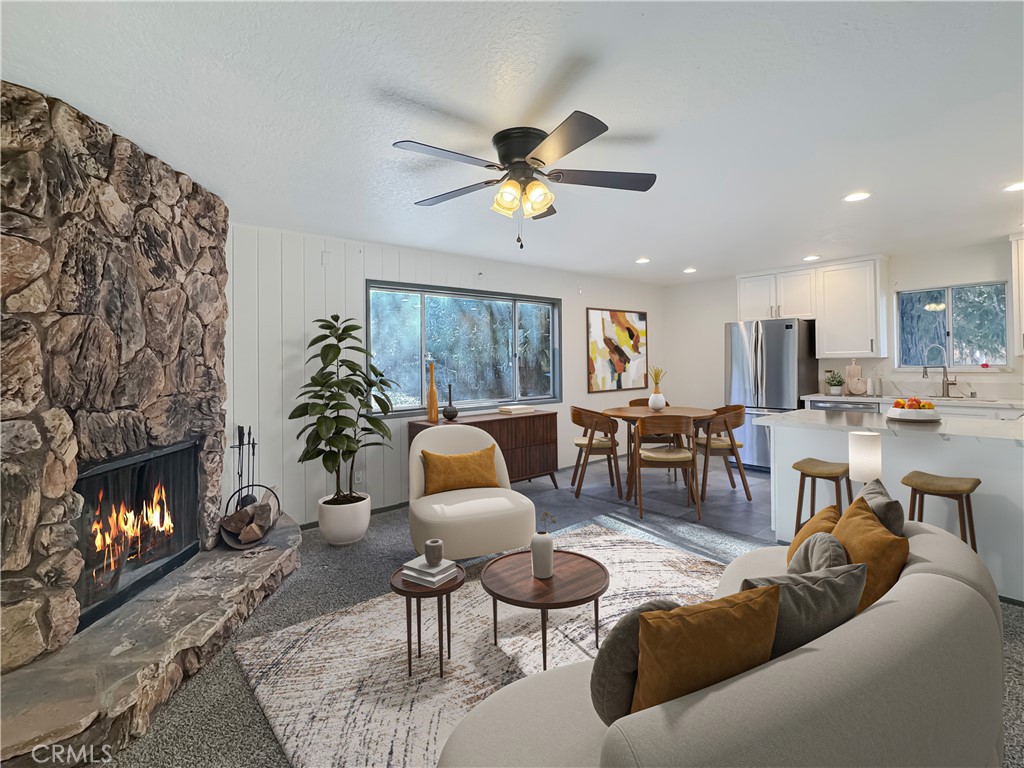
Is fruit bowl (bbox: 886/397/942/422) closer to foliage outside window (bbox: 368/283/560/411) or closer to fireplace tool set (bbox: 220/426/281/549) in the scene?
foliage outside window (bbox: 368/283/560/411)

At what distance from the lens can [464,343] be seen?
17.2 ft

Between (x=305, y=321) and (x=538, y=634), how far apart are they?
3.02m

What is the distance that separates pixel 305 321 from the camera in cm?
409

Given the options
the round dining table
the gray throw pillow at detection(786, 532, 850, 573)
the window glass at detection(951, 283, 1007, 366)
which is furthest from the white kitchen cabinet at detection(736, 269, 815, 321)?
the gray throw pillow at detection(786, 532, 850, 573)

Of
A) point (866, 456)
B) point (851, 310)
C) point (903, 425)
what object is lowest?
point (866, 456)

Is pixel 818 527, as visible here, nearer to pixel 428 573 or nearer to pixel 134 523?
pixel 428 573

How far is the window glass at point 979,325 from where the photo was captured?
15.8 ft

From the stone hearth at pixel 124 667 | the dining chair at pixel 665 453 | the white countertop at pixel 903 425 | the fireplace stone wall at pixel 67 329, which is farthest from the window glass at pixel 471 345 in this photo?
the white countertop at pixel 903 425

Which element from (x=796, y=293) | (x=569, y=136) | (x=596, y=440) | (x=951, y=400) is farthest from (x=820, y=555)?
(x=796, y=293)

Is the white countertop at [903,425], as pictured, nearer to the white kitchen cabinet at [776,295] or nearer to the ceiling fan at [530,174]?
the ceiling fan at [530,174]

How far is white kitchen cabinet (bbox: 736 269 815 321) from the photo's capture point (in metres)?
5.73

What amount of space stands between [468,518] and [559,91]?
227 centimetres

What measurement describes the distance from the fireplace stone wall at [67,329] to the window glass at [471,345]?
2.46 m

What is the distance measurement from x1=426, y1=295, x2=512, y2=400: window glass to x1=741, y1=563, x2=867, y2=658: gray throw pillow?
13.3 feet
